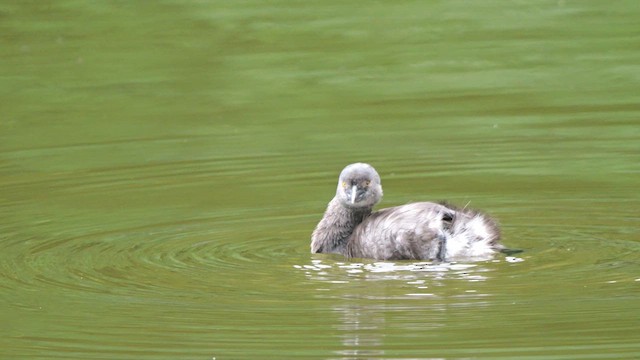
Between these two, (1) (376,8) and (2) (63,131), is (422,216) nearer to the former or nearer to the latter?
(2) (63,131)

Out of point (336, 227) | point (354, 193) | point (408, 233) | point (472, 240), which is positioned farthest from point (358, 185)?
point (472, 240)

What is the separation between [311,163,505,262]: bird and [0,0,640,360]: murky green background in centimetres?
19

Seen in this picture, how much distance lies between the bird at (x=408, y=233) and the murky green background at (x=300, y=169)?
0.63 feet

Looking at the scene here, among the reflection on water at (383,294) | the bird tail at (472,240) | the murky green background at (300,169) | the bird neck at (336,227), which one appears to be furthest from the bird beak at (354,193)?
the bird tail at (472,240)

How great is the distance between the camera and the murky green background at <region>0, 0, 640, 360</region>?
8422 mm

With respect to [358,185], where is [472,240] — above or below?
below

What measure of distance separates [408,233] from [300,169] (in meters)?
2.59

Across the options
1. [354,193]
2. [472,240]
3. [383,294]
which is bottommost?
[383,294]

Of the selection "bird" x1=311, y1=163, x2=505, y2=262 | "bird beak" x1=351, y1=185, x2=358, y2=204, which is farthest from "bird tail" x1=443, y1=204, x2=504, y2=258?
"bird beak" x1=351, y1=185, x2=358, y2=204

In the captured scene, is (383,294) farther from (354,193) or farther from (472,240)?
(354,193)

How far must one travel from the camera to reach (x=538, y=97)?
14.2 metres

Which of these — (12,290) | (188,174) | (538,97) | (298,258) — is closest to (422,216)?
(298,258)

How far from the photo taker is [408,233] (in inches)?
388

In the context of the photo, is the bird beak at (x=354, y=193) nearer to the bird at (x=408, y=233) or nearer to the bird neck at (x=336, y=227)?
the bird at (x=408, y=233)
